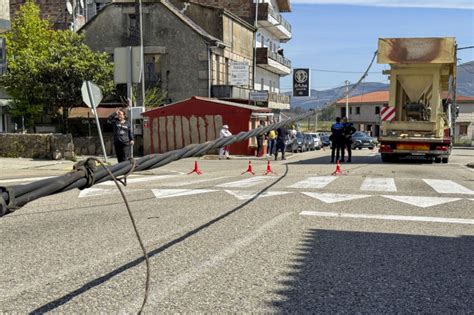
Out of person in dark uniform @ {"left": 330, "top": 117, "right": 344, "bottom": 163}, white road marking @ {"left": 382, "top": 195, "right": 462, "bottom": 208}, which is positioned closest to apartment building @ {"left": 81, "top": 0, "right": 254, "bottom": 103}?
person in dark uniform @ {"left": 330, "top": 117, "right": 344, "bottom": 163}

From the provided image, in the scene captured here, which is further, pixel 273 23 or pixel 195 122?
pixel 273 23

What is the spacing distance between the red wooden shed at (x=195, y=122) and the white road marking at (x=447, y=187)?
50.4 feet

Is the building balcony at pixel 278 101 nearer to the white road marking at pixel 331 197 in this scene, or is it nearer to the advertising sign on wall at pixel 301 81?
the advertising sign on wall at pixel 301 81

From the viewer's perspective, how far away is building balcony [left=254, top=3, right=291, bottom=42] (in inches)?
1825

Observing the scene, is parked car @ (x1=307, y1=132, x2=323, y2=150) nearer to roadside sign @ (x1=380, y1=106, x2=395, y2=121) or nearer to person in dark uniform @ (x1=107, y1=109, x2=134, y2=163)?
roadside sign @ (x1=380, y1=106, x2=395, y2=121)

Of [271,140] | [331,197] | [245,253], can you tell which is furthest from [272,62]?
[245,253]

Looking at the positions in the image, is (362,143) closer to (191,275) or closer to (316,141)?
(316,141)

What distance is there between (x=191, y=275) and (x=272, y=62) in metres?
44.5

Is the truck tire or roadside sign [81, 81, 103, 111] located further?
the truck tire

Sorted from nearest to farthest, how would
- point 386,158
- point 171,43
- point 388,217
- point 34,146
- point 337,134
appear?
point 388,217
point 337,134
point 34,146
point 386,158
point 171,43

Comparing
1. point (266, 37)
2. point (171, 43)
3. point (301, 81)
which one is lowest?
point (301, 81)

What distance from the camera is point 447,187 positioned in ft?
37.8

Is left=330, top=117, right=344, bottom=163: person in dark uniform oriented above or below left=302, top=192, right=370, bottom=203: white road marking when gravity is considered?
above

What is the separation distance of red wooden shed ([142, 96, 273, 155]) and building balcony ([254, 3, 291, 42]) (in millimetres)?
19598
